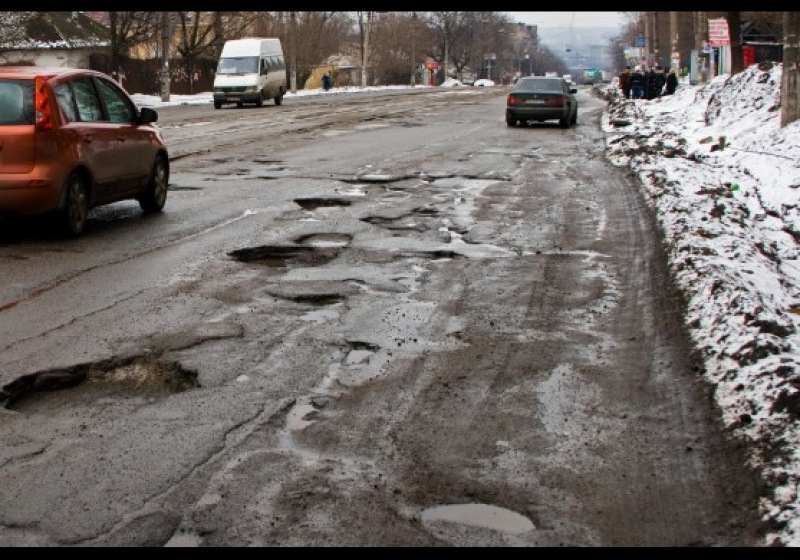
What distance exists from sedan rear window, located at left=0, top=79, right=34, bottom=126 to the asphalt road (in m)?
0.96

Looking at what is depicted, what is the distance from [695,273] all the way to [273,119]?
2388cm

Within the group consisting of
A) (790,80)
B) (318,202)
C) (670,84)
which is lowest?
(318,202)

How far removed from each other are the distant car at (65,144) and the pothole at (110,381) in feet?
13.3

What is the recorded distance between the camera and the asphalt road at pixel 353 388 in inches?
160

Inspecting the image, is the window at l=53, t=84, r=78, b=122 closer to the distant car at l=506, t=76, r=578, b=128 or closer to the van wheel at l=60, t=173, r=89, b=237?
the van wheel at l=60, t=173, r=89, b=237

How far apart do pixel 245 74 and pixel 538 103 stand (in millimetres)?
15178

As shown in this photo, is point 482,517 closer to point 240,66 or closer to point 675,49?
point 240,66

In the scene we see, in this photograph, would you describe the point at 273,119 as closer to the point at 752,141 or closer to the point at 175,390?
the point at 752,141

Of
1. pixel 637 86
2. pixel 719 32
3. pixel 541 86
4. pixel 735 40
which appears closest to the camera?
pixel 541 86

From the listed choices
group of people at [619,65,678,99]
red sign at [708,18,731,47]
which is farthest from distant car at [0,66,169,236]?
group of people at [619,65,678,99]

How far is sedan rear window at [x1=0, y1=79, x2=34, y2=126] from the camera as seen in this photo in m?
9.70

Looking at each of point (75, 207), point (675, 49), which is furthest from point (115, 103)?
point (675, 49)

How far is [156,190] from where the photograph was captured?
1199 centimetres
